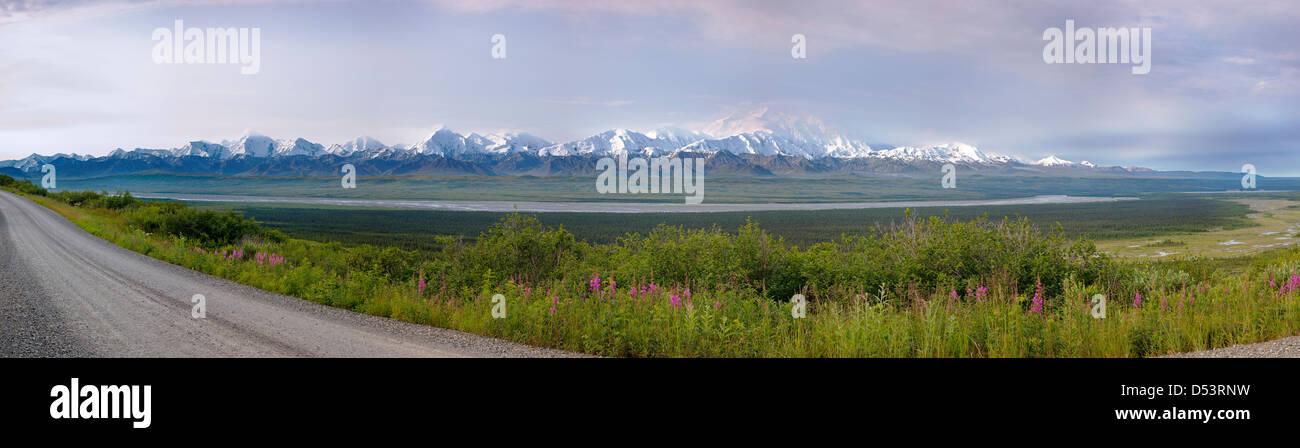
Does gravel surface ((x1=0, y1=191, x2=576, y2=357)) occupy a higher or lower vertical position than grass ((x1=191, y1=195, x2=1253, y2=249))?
higher

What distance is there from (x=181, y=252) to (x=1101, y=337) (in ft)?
62.0

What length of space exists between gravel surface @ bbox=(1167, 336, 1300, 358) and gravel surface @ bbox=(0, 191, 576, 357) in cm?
664

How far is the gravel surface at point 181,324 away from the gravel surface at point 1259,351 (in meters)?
6.64

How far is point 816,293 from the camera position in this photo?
35.1 feet

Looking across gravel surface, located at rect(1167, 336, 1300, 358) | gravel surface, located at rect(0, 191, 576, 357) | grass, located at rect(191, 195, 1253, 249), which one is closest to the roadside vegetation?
gravel surface, located at rect(1167, 336, 1300, 358)

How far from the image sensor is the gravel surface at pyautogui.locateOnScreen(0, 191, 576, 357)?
6.84 metres

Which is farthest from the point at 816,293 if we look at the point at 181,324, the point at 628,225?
the point at 628,225

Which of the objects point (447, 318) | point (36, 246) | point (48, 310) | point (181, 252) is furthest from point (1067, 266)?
point (36, 246)

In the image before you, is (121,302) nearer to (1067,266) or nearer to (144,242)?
(144,242)

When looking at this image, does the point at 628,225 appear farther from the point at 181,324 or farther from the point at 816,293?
the point at 181,324

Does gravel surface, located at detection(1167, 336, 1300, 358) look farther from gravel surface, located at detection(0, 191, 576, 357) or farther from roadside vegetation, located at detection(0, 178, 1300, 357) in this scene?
gravel surface, located at detection(0, 191, 576, 357)

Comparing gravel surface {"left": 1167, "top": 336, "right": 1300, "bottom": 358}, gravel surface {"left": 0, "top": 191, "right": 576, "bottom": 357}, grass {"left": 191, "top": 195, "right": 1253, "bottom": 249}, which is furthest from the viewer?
grass {"left": 191, "top": 195, "right": 1253, "bottom": 249}

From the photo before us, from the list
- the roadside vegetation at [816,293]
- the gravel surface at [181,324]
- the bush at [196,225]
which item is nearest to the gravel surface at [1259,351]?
the roadside vegetation at [816,293]

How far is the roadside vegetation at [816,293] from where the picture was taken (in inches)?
270
